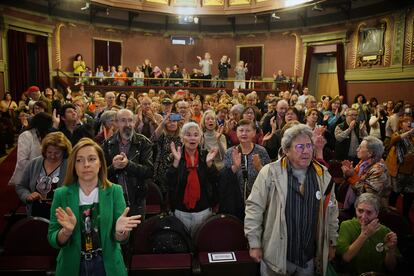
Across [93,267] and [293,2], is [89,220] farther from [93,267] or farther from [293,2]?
[293,2]

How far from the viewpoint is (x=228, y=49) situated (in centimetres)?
1600

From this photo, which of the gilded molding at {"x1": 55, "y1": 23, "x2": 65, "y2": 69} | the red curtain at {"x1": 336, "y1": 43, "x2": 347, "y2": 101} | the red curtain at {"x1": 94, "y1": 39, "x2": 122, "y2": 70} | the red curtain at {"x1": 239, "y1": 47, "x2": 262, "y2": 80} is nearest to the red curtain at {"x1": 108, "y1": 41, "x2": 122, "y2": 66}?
the red curtain at {"x1": 94, "y1": 39, "x2": 122, "y2": 70}

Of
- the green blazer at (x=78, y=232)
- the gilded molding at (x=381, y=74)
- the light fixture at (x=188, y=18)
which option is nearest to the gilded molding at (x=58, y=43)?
the light fixture at (x=188, y=18)

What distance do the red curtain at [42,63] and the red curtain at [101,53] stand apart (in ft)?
7.66

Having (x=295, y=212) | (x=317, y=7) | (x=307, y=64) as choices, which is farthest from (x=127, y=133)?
(x=307, y=64)

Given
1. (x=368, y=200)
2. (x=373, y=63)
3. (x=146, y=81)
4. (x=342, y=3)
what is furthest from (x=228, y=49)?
(x=368, y=200)

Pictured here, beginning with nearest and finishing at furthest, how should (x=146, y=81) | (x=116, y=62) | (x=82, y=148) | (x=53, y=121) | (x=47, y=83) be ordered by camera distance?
(x=82, y=148) → (x=53, y=121) → (x=47, y=83) → (x=146, y=81) → (x=116, y=62)

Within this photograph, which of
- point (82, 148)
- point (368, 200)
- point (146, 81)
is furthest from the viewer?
point (146, 81)

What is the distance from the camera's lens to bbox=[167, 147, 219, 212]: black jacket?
116 inches

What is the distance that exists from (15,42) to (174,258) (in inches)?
432

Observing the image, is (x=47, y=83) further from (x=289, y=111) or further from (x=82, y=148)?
(x=82, y=148)

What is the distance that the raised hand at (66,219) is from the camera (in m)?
1.81

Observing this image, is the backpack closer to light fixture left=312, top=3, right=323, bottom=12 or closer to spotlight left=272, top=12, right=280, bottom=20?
light fixture left=312, top=3, right=323, bottom=12

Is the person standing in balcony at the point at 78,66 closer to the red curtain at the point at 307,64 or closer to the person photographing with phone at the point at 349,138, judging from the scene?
the red curtain at the point at 307,64
